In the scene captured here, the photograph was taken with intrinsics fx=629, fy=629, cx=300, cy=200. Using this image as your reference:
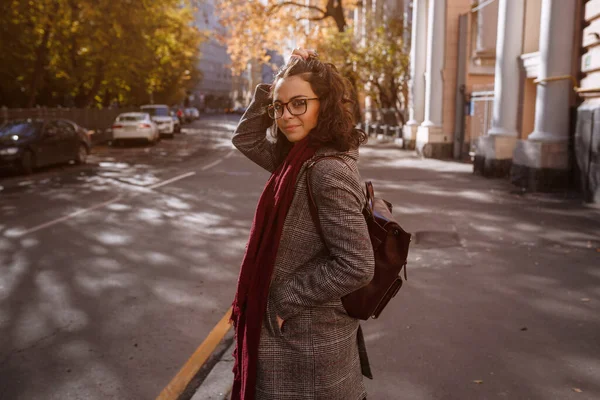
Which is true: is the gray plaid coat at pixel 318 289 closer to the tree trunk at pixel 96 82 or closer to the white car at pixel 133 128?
the white car at pixel 133 128

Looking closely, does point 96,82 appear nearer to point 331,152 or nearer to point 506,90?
point 506,90

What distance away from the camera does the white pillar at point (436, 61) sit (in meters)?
22.0

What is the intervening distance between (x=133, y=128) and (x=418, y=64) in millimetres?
13763

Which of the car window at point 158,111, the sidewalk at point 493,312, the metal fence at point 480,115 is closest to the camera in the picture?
the sidewalk at point 493,312

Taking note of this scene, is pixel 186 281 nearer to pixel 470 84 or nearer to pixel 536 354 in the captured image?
pixel 536 354

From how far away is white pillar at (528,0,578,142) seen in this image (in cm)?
1202

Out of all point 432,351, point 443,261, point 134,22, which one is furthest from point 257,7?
point 432,351

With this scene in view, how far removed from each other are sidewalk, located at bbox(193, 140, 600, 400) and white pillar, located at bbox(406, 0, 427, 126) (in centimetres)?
1498

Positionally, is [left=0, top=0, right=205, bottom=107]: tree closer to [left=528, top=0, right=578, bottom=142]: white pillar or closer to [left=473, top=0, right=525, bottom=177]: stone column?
[left=473, top=0, right=525, bottom=177]: stone column

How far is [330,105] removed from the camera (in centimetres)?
229

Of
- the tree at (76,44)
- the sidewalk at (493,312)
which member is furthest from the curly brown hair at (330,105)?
the tree at (76,44)

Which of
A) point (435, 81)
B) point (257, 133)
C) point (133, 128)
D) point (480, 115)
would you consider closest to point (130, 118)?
point (133, 128)

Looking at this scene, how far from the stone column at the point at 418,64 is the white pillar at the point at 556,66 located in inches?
495

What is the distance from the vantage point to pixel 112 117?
1766 inches
